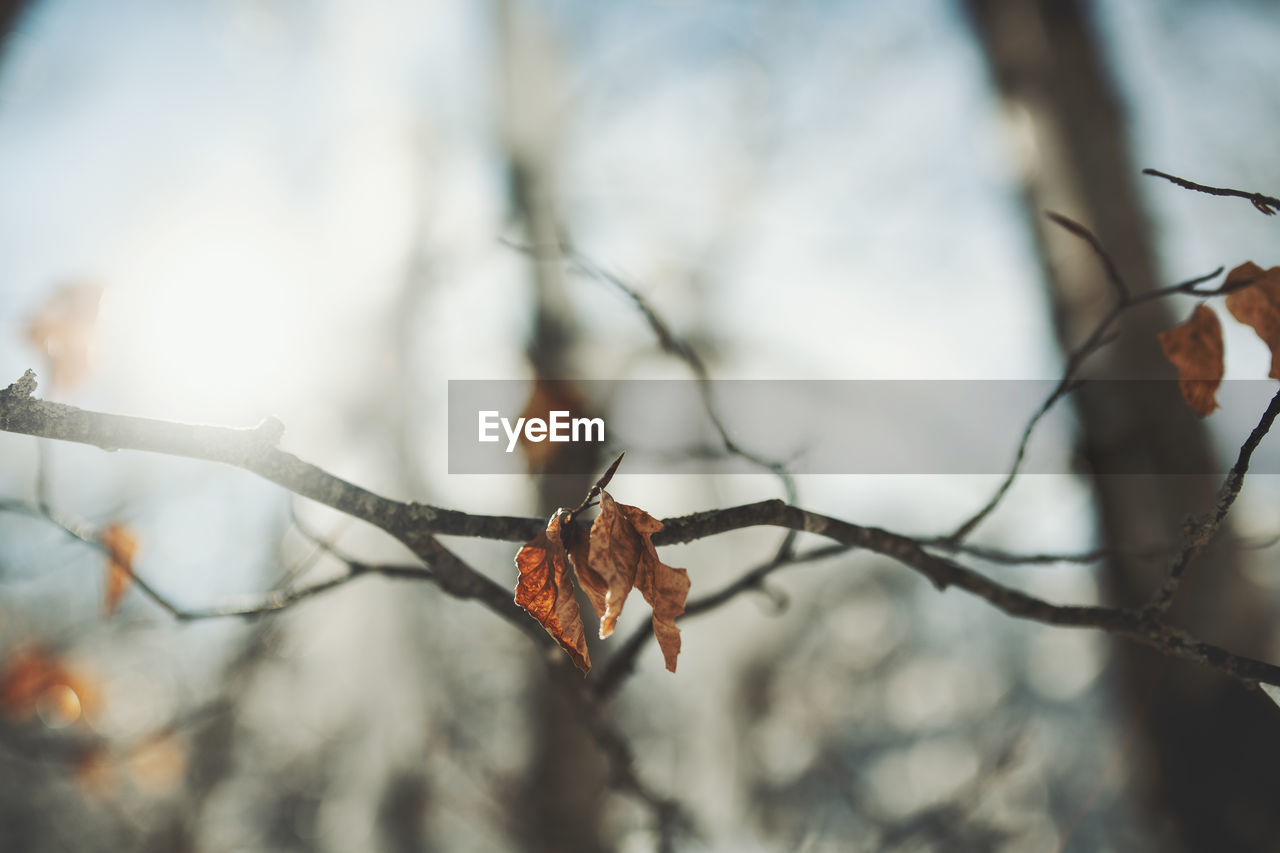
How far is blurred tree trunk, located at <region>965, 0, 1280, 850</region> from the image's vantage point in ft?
4.60

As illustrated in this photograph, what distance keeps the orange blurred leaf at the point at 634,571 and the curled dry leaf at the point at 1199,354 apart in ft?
2.40

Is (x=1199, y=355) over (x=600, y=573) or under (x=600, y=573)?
over

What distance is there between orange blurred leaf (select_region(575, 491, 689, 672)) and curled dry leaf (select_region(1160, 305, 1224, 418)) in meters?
0.73

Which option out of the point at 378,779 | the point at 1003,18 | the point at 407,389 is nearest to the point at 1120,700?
the point at 1003,18

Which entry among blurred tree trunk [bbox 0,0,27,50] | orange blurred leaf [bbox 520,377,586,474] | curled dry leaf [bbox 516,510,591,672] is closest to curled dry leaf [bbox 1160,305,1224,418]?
curled dry leaf [bbox 516,510,591,672]

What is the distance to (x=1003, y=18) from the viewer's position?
2.39m

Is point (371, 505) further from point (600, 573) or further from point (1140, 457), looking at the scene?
point (1140, 457)

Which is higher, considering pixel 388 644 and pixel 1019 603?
pixel 1019 603

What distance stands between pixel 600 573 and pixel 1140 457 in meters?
1.77

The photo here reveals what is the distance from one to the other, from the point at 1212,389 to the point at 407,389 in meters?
3.70

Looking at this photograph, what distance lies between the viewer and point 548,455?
2305 millimetres

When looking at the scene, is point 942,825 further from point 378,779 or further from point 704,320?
point 378,779

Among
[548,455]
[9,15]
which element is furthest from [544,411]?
[9,15]

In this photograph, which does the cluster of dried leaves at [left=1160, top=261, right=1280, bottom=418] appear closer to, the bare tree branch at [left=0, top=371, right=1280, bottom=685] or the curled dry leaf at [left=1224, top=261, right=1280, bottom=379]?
the curled dry leaf at [left=1224, top=261, right=1280, bottom=379]
